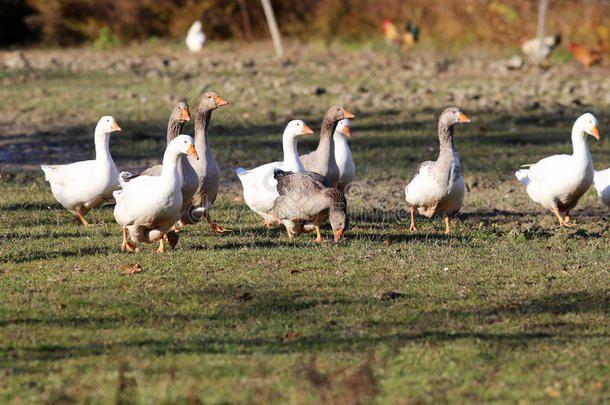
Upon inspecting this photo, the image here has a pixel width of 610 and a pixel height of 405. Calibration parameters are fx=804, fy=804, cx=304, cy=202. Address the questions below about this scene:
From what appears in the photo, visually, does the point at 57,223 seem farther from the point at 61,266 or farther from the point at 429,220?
the point at 429,220

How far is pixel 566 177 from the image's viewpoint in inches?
365

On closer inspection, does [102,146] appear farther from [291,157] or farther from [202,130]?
[291,157]

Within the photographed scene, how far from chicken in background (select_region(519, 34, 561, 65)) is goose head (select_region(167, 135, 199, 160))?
17169mm

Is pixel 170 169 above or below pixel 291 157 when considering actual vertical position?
below

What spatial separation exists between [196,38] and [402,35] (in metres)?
6.88

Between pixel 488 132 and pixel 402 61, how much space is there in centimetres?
897

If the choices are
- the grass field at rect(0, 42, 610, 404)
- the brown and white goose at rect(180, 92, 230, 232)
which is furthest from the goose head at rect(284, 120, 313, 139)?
the grass field at rect(0, 42, 610, 404)

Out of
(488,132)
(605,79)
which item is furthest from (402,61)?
(488,132)

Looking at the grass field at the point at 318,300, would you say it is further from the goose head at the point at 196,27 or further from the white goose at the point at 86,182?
the goose head at the point at 196,27

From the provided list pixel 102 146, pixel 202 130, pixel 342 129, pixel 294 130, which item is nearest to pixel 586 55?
pixel 342 129

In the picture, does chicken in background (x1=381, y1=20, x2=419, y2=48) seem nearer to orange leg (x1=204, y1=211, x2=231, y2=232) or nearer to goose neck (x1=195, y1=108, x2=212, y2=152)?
goose neck (x1=195, y1=108, x2=212, y2=152)

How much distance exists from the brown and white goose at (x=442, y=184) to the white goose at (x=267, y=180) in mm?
1294

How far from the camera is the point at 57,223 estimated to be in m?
8.86

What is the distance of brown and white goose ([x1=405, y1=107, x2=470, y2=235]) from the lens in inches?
340
